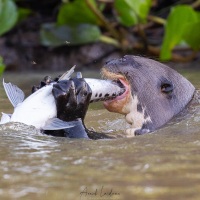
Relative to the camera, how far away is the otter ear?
8.99 feet

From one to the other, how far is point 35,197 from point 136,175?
1.04 feet

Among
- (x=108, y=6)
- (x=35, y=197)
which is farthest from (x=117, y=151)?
(x=108, y=6)

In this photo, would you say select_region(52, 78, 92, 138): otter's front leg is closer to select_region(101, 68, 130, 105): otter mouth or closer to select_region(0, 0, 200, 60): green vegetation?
select_region(101, 68, 130, 105): otter mouth

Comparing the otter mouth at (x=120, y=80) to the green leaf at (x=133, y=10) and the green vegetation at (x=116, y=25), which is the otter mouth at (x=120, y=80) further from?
the green leaf at (x=133, y=10)

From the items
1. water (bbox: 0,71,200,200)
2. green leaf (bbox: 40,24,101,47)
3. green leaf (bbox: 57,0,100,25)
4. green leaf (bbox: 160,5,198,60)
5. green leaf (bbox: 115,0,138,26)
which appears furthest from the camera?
green leaf (bbox: 40,24,101,47)

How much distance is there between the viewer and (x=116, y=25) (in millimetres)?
6016

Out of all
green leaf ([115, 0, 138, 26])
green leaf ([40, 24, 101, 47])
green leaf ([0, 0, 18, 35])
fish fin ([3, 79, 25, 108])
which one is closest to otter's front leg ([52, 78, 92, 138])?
fish fin ([3, 79, 25, 108])

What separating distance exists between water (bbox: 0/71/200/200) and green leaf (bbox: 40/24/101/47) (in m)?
3.11

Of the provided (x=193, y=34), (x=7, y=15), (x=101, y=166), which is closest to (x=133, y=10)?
(x=193, y=34)

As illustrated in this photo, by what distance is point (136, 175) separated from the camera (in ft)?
5.90

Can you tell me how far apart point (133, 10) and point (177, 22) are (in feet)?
2.03

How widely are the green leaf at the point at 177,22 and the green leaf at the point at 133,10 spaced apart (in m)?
0.33

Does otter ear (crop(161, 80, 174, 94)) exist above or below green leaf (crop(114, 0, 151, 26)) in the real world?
below

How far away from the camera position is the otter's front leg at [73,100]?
90.2 inches
